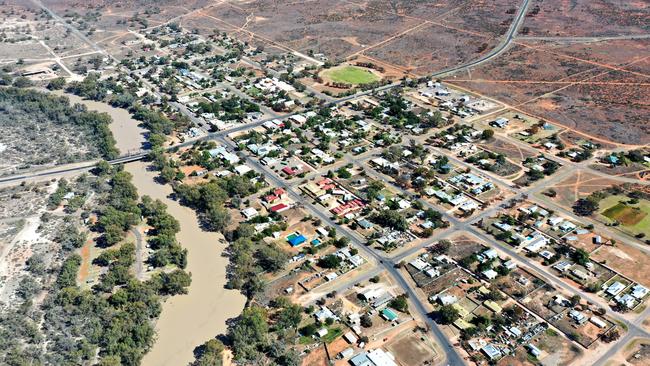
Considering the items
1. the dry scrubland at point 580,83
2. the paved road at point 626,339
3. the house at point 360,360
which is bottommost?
the paved road at point 626,339

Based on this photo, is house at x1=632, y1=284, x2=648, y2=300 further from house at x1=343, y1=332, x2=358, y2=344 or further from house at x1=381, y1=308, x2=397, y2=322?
house at x1=343, y1=332, x2=358, y2=344

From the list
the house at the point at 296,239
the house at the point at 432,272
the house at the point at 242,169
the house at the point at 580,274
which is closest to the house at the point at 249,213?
the house at the point at 296,239

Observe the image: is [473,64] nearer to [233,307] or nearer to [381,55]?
[381,55]

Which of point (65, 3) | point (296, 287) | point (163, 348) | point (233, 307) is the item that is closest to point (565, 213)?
point (296, 287)

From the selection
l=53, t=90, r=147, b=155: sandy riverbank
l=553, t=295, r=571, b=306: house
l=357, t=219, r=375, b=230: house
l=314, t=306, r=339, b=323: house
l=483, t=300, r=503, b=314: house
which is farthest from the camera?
l=53, t=90, r=147, b=155: sandy riverbank

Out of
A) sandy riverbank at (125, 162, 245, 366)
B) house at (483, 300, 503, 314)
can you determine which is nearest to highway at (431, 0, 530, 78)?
house at (483, 300, 503, 314)

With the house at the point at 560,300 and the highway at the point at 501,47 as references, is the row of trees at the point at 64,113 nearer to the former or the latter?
the house at the point at 560,300
